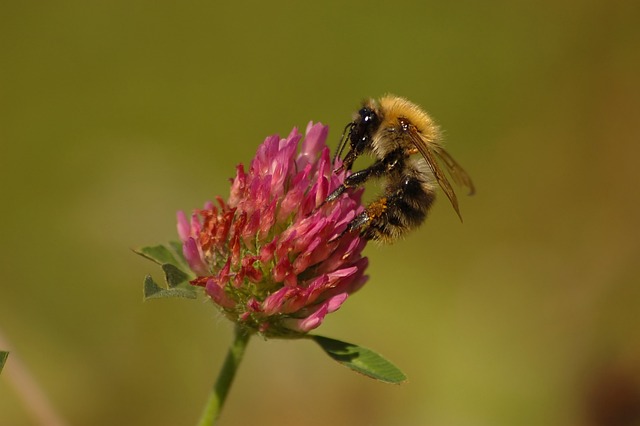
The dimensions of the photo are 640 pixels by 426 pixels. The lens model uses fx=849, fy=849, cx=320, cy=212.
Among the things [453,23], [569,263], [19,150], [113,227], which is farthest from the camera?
[453,23]

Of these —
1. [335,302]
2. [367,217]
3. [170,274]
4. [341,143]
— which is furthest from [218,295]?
[341,143]

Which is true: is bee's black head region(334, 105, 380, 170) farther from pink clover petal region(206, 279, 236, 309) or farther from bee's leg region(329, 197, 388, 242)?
pink clover petal region(206, 279, 236, 309)

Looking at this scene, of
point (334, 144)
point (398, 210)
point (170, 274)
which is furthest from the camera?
point (334, 144)

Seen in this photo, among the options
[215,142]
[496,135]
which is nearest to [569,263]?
[496,135]

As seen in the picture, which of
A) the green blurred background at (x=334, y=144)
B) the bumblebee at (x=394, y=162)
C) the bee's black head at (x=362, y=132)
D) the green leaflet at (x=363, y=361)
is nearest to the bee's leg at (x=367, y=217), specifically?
the bumblebee at (x=394, y=162)

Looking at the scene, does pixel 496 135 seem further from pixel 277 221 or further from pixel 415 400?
pixel 277 221

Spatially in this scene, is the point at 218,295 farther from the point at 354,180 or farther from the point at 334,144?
the point at 334,144

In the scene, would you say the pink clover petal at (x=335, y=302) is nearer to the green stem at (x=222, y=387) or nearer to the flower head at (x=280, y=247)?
the flower head at (x=280, y=247)
